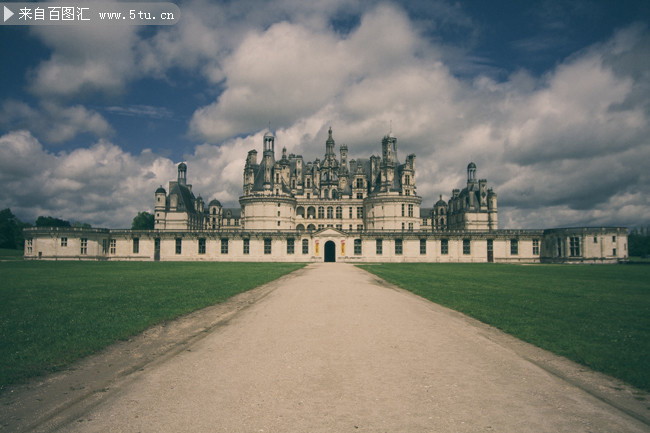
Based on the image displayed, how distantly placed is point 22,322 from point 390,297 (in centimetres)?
1491

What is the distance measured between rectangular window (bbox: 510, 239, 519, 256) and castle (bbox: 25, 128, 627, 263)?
0.17 metres

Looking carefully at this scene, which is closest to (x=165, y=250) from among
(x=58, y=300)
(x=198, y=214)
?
(x=198, y=214)

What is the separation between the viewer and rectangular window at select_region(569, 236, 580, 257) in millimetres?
59781

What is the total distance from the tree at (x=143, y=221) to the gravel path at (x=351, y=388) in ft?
412

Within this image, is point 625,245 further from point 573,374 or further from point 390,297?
point 573,374

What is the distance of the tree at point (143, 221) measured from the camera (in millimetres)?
123188

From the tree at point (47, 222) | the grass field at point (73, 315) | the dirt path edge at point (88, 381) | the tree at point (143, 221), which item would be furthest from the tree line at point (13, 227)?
the dirt path edge at point (88, 381)

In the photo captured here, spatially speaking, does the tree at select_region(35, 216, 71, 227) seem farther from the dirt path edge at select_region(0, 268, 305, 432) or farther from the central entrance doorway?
the dirt path edge at select_region(0, 268, 305, 432)

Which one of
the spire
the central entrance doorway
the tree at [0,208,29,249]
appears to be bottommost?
the central entrance doorway

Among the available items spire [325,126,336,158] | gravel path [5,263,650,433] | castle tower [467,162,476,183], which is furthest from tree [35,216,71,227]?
gravel path [5,263,650,433]

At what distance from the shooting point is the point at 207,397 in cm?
641

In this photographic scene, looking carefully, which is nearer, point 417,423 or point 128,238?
point 417,423

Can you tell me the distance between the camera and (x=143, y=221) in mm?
124312

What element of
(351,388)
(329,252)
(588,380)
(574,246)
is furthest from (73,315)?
(574,246)
